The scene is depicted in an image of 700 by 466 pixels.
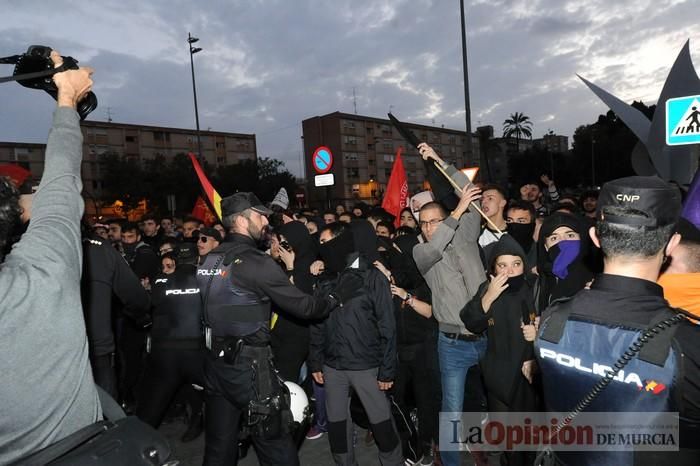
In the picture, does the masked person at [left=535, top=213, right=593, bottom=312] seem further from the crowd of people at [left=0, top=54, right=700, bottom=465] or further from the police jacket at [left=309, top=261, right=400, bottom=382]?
the police jacket at [left=309, top=261, right=400, bottom=382]

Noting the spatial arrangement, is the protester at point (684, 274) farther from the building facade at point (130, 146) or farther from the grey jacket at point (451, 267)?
the building facade at point (130, 146)

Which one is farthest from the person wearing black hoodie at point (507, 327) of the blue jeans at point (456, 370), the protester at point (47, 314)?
the protester at point (47, 314)

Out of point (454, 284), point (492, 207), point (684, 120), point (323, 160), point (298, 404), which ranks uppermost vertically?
point (323, 160)

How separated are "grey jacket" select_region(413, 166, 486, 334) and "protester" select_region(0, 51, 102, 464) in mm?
2925

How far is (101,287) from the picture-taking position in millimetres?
3807

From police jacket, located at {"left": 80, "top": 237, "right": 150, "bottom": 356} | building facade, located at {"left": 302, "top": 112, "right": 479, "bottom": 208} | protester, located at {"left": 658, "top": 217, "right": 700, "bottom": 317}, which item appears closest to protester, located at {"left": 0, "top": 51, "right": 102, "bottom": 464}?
protester, located at {"left": 658, "top": 217, "right": 700, "bottom": 317}

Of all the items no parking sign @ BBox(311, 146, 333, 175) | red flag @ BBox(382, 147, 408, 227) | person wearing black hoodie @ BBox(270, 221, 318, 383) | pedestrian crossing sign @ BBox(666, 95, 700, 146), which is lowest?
person wearing black hoodie @ BBox(270, 221, 318, 383)

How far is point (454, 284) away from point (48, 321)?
324cm

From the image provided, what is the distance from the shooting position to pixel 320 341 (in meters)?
4.07

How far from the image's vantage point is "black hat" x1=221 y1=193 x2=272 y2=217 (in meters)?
3.58

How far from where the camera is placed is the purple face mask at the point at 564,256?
12.6ft

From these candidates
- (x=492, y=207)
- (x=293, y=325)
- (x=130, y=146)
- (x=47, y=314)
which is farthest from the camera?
(x=130, y=146)

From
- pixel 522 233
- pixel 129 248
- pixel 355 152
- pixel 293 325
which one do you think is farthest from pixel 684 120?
pixel 355 152

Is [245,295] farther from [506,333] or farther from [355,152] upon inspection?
[355,152]
